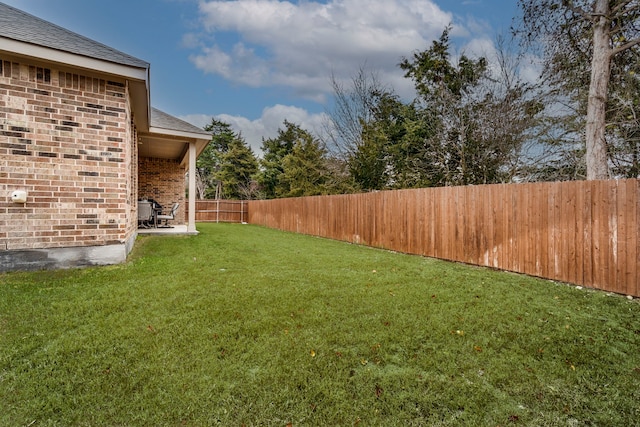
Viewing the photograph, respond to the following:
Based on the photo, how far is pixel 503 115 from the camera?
11.7 meters

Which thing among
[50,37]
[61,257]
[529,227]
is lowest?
[61,257]

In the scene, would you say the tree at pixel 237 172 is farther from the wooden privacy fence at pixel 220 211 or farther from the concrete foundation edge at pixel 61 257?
the concrete foundation edge at pixel 61 257

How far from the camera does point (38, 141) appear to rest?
4434 millimetres

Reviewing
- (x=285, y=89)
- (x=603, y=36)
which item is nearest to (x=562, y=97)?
(x=603, y=36)

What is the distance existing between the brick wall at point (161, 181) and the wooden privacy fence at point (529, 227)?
8297mm

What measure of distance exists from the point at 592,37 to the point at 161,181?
14314 millimetres

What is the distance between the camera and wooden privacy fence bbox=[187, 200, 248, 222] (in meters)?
20.8

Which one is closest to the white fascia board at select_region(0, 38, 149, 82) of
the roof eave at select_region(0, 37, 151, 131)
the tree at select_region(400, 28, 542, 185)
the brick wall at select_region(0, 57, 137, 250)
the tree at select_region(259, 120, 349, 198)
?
the roof eave at select_region(0, 37, 151, 131)

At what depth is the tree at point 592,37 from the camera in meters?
6.69

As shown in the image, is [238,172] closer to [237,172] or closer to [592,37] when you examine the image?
[237,172]

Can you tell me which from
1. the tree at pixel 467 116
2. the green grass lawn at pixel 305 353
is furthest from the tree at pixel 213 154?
the green grass lawn at pixel 305 353

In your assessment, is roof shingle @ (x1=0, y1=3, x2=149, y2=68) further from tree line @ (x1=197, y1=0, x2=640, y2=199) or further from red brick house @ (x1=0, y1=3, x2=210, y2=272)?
tree line @ (x1=197, y1=0, x2=640, y2=199)

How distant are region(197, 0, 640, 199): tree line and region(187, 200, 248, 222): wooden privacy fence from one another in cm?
421

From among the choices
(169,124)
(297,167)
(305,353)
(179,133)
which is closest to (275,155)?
(297,167)
